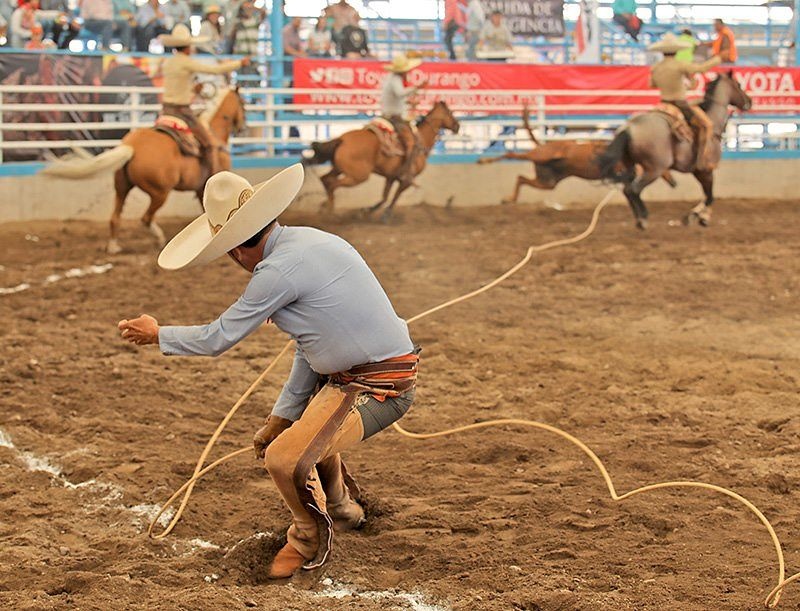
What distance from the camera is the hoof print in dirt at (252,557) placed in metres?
4.14

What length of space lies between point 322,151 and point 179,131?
8.61ft

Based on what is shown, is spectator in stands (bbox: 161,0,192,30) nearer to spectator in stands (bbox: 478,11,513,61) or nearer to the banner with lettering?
the banner with lettering

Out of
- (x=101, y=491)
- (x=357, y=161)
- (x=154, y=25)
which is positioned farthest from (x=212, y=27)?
(x=101, y=491)

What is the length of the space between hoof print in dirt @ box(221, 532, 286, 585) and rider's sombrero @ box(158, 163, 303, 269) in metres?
1.11

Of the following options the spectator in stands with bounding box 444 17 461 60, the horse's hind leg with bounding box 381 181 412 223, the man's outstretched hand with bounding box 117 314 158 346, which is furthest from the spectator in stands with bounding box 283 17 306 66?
the man's outstretched hand with bounding box 117 314 158 346

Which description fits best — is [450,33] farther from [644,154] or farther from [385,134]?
[644,154]

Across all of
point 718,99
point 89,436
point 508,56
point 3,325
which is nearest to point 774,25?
point 508,56

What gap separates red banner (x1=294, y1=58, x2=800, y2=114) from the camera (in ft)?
52.5

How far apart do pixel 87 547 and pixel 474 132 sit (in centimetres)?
1414

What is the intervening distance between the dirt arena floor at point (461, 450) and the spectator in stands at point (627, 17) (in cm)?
974

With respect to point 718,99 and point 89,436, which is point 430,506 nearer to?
point 89,436

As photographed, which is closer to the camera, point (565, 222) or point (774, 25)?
point (565, 222)

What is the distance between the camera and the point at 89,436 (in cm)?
580

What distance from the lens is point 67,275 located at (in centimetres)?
1048
